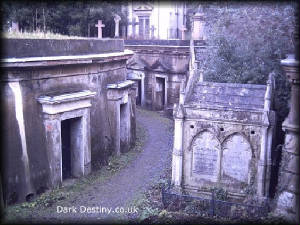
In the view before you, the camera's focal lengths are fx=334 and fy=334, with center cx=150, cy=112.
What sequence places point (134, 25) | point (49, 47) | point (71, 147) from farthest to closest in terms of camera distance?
point (134, 25)
point (71, 147)
point (49, 47)

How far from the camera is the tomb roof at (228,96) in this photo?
351 inches

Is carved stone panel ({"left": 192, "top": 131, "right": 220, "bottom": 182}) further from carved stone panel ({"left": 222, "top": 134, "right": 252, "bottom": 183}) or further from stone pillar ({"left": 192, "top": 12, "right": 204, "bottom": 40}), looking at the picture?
stone pillar ({"left": 192, "top": 12, "right": 204, "bottom": 40})

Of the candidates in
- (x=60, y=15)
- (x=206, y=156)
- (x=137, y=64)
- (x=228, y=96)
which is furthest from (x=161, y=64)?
(x=206, y=156)

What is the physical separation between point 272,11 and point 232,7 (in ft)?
6.47

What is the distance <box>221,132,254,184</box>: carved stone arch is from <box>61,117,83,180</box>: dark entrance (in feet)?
15.7

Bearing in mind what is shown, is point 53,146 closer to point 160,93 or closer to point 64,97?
point 64,97

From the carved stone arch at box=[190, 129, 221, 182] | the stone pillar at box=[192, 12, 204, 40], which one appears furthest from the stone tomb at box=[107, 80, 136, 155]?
the stone pillar at box=[192, 12, 204, 40]

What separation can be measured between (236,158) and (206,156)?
32.0 inches

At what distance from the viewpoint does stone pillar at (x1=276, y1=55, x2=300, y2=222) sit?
7.25m

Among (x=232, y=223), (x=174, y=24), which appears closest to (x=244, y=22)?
(x=232, y=223)

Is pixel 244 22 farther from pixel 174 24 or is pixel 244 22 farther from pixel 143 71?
pixel 174 24

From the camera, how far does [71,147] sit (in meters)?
11.3

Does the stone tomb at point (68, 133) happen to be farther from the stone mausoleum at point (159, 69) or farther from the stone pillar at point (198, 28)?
the stone pillar at point (198, 28)

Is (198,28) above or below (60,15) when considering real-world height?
below
